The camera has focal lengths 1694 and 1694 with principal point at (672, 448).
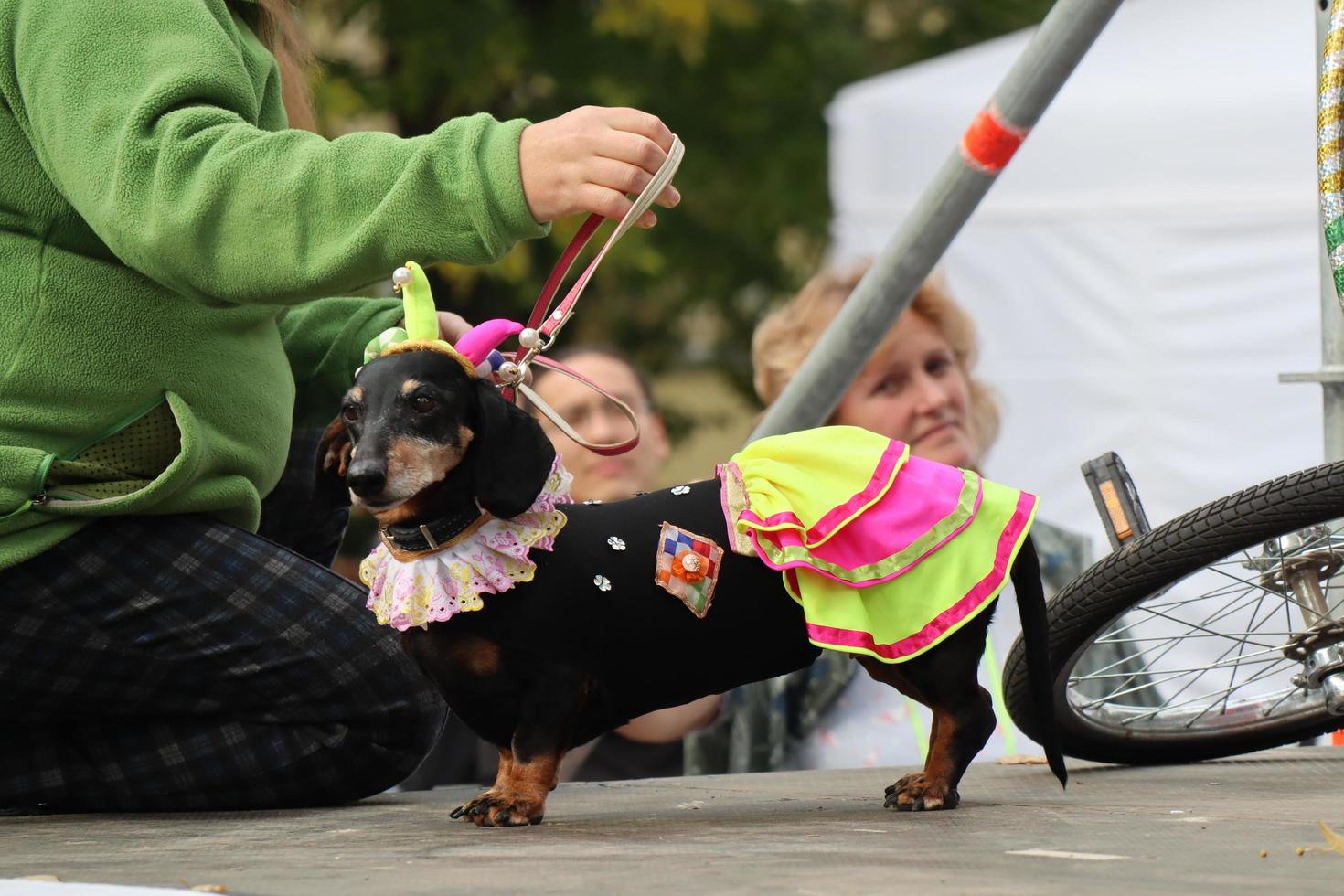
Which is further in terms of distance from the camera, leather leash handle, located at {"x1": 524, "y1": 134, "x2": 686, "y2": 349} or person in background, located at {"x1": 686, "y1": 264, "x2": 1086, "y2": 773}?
person in background, located at {"x1": 686, "y1": 264, "x2": 1086, "y2": 773}

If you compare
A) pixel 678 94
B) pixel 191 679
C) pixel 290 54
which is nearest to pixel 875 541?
pixel 191 679

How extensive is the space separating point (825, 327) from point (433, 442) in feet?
6.81

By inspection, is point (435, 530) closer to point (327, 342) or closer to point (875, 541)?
point (875, 541)

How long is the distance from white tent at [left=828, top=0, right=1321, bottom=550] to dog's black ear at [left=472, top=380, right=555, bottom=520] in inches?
122

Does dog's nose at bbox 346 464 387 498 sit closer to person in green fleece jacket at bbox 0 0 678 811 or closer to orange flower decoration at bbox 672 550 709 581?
person in green fleece jacket at bbox 0 0 678 811

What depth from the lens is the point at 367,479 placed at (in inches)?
80.5

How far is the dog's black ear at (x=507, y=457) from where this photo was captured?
2.11 meters

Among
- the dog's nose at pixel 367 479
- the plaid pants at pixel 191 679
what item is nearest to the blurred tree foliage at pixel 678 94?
the plaid pants at pixel 191 679

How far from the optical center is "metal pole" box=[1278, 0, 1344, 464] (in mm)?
2844

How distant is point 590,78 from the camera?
828cm

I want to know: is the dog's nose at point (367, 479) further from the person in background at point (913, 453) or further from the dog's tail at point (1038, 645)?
the person in background at point (913, 453)

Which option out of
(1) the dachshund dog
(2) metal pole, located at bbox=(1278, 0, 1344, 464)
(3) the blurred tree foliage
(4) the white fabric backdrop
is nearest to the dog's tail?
(1) the dachshund dog

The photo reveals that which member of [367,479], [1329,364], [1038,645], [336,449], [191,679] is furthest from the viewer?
[1329,364]

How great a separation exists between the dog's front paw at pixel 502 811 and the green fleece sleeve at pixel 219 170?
0.71 metres
